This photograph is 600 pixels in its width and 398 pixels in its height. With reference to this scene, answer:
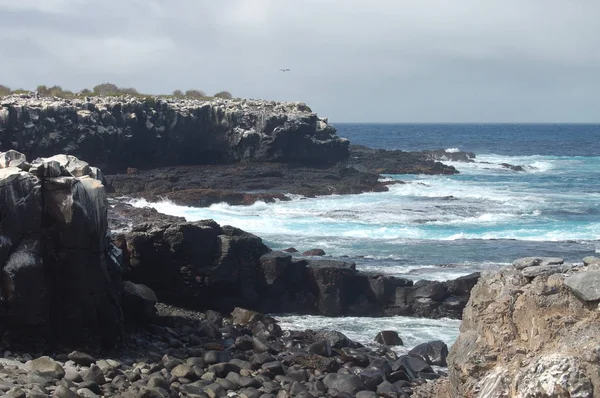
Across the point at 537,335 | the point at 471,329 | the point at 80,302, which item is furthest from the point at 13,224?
the point at 537,335

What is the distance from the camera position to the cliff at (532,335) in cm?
777

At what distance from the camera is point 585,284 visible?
8.15 meters

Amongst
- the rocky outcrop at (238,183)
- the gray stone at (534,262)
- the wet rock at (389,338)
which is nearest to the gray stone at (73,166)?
the wet rock at (389,338)

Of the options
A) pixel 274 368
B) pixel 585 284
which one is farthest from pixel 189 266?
pixel 585 284

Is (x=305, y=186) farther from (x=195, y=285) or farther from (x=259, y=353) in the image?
(x=259, y=353)

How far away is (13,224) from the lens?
1555 cm

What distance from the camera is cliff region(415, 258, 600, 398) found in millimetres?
7773

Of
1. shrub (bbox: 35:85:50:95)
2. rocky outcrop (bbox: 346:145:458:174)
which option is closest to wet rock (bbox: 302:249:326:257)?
rocky outcrop (bbox: 346:145:458:174)

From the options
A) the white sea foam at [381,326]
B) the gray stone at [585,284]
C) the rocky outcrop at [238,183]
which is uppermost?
the gray stone at [585,284]

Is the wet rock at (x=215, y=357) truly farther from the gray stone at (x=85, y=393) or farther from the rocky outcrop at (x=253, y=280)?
the rocky outcrop at (x=253, y=280)

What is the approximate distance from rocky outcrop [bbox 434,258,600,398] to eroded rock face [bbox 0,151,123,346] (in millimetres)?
9515

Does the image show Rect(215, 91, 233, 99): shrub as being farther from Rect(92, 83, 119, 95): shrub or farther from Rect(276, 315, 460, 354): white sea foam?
Rect(276, 315, 460, 354): white sea foam

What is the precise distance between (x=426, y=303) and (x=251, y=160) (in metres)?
39.9

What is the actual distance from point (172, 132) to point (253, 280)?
39.4 metres
